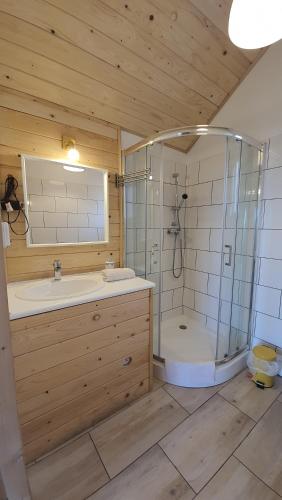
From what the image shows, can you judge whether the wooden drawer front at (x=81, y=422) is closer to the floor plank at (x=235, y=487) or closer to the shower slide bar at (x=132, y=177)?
the floor plank at (x=235, y=487)

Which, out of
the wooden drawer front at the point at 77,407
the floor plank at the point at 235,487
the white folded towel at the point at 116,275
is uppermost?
the white folded towel at the point at 116,275

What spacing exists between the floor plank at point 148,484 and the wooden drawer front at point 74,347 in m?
0.64

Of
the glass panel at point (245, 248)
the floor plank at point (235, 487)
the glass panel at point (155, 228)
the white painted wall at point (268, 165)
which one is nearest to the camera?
the floor plank at point (235, 487)

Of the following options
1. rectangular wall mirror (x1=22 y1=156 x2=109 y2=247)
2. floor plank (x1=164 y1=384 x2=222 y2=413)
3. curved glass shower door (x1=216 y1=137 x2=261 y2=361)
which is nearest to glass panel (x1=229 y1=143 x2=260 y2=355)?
curved glass shower door (x1=216 y1=137 x2=261 y2=361)

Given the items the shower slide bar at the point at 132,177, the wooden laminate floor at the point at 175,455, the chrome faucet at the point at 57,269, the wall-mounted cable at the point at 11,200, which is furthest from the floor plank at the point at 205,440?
the shower slide bar at the point at 132,177

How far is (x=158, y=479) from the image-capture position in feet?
3.63

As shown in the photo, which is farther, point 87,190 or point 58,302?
point 87,190

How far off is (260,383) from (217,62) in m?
2.61

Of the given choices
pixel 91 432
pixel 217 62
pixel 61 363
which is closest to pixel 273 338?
pixel 91 432

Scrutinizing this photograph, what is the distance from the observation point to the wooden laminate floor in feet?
3.48

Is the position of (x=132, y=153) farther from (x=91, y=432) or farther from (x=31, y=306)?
(x=91, y=432)

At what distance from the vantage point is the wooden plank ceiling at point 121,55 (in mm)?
1186

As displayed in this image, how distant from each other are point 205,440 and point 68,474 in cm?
80

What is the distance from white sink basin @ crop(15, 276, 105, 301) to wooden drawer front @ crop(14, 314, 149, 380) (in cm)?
29
